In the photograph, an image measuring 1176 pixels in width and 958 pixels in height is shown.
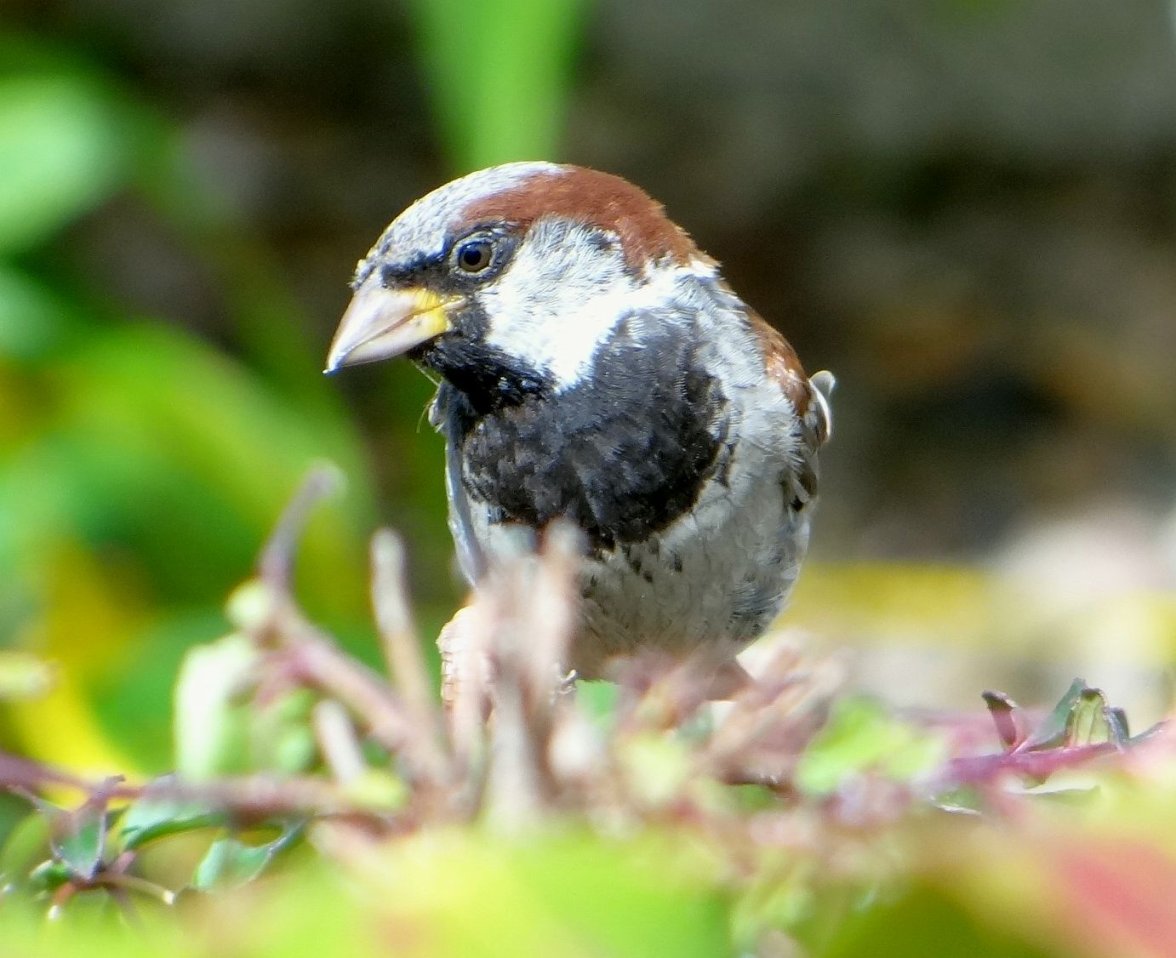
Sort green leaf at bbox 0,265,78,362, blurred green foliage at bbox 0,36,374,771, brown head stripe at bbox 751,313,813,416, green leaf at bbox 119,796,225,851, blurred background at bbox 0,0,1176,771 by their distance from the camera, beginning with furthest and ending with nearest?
1. blurred background at bbox 0,0,1176,771
2. green leaf at bbox 0,265,78,362
3. blurred green foliage at bbox 0,36,374,771
4. brown head stripe at bbox 751,313,813,416
5. green leaf at bbox 119,796,225,851

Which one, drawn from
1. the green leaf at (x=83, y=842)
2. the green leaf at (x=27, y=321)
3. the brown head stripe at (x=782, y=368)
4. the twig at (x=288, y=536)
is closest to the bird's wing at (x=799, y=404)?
the brown head stripe at (x=782, y=368)

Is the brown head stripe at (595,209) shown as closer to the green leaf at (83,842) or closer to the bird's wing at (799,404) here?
the bird's wing at (799,404)

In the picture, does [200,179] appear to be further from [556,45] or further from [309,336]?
[556,45]

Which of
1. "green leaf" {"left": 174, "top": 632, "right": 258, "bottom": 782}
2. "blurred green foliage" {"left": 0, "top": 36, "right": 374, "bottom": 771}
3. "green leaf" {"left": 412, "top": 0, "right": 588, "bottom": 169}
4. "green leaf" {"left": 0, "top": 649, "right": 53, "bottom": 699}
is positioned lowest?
"green leaf" {"left": 0, "top": 649, "right": 53, "bottom": 699}

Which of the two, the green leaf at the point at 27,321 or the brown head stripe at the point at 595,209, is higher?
the green leaf at the point at 27,321

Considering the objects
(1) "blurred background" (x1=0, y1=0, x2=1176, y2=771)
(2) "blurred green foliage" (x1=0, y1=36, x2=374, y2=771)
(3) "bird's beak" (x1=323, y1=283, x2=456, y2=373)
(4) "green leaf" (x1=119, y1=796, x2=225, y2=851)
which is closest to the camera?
(4) "green leaf" (x1=119, y1=796, x2=225, y2=851)

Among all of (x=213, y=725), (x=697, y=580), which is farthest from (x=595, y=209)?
(x=213, y=725)

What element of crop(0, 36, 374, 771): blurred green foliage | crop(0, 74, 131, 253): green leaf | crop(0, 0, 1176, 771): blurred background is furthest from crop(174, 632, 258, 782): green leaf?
crop(0, 74, 131, 253): green leaf

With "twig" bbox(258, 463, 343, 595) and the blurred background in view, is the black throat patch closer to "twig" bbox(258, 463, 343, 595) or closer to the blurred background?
"twig" bbox(258, 463, 343, 595)

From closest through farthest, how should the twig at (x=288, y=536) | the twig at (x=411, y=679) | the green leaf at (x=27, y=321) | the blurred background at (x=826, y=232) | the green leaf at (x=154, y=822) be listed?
the twig at (x=411, y=679) < the twig at (x=288, y=536) < the green leaf at (x=154, y=822) < the green leaf at (x=27, y=321) < the blurred background at (x=826, y=232)
